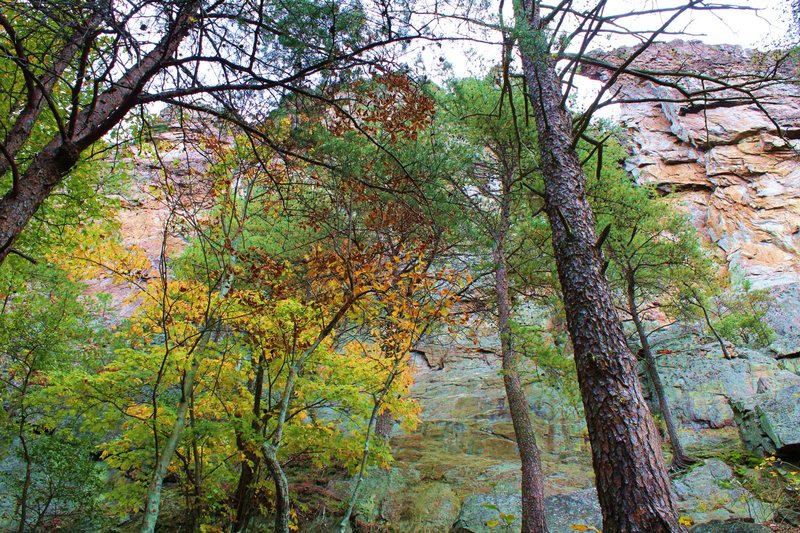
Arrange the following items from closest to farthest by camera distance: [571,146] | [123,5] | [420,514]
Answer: [123,5] → [571,146] → [420,514]

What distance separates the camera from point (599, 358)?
10.00 ft

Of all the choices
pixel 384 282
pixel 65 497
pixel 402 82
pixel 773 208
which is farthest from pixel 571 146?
pixel 773 208

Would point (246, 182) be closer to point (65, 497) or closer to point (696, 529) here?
point (65, 497)

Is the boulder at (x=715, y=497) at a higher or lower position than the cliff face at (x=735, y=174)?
lower

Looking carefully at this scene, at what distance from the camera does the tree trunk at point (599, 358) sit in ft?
8.61

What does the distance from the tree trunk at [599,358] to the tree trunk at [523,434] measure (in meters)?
3.19

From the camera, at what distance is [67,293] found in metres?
9.55

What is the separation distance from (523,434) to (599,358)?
145 inches

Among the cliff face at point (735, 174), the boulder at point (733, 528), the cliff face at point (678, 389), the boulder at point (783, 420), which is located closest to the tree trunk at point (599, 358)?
the cliff face at point (678, 389)

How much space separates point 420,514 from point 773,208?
75.9ft

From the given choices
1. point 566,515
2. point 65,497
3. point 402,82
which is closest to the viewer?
point 402,82

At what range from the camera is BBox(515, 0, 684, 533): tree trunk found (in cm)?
262

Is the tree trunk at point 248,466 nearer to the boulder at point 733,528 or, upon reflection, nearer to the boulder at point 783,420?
the boulder at point 733,528

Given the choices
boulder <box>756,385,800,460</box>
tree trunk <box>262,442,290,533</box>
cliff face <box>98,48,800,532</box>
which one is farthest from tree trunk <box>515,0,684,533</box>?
boulder <box>756,385,800,460</box>
